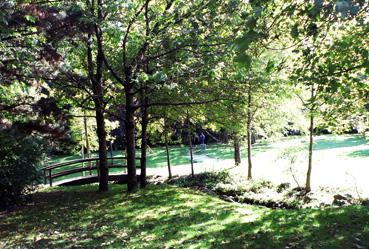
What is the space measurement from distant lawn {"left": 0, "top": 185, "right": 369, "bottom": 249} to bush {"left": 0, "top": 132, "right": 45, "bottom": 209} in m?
0.60

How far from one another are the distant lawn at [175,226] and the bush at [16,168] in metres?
0.60

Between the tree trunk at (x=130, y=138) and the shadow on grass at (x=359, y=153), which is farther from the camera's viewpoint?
the shadow on grass at (x=359, y=153)

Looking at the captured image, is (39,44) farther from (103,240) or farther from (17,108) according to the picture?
(103,240)

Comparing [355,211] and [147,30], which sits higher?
[147,30]

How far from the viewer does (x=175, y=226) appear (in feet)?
23.2

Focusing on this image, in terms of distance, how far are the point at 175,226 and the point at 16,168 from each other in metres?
5.29

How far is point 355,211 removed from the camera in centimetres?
680

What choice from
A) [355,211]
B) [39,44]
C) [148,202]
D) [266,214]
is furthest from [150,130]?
[355,211]

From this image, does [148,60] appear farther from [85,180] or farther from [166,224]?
[85,180]

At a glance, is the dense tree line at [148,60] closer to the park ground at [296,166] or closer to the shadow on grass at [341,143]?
the park ground at [296,166]

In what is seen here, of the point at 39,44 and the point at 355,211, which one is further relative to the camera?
the point at 39,44

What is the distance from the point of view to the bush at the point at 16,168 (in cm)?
927

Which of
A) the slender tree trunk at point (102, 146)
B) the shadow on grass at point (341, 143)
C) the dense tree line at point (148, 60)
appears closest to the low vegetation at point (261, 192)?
the dense tree line at point (148, 60)

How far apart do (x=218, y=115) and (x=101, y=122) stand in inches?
155
